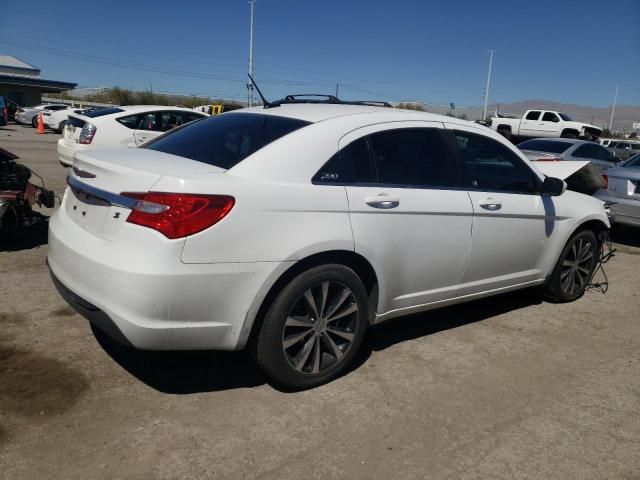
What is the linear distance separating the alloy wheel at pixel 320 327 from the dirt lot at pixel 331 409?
0.21 m

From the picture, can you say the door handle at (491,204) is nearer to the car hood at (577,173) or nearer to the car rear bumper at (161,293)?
the car hood at (577,173)

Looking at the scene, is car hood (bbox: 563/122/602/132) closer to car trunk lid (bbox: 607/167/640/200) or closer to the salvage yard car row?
car trunk lid (bbox: 607/167/640/200)

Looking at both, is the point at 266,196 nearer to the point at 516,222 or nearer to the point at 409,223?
the point at 409,223

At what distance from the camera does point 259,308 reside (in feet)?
9.52

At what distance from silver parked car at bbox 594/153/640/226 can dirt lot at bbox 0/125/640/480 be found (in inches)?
161

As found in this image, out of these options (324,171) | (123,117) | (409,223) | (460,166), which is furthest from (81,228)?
(123,117)

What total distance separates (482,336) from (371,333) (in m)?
0.90

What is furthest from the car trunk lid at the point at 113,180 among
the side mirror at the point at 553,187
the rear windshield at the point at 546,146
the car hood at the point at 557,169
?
the rear windshield at the point at 546,146

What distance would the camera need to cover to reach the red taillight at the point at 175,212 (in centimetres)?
261

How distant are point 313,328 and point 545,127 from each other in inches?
1025

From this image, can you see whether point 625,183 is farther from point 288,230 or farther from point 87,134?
point 87,134

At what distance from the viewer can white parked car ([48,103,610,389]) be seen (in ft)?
8.73

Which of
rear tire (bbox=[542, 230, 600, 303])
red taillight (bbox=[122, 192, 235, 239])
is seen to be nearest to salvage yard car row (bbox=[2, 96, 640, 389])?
red taillight (bbox=[122, 192, 235, 239])

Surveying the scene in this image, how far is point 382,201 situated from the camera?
329 cm
